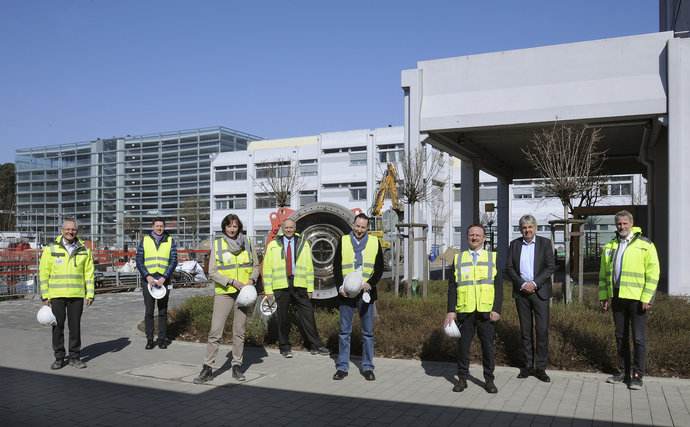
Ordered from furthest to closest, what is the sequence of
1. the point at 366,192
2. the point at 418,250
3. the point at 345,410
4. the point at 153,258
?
the point at 366,192 < the point at 418,250 < the point at 153,258 < the point at 345,410

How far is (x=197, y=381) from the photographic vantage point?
7.16 meters

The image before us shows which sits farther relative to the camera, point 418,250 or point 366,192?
point 366,192

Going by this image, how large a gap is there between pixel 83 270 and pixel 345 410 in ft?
14.9

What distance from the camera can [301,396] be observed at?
6.55 meters

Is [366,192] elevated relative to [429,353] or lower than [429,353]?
elevated

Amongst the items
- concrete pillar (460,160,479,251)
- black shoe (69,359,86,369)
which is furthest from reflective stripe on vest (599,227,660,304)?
concrete pillar (460,160,479,251)

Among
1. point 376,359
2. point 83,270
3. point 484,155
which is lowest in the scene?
point 376,359

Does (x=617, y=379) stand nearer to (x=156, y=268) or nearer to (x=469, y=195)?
(x=156, y=268)

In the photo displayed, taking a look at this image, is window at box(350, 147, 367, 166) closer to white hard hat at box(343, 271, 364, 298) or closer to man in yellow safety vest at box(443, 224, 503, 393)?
white hard hat at box(343, 271, 364, 298)

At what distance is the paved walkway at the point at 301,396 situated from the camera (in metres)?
5.70

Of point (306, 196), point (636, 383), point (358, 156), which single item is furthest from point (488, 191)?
point (636, 383)

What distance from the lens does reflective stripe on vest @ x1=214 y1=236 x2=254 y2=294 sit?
7512mm

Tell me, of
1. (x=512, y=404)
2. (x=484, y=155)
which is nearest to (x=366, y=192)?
(x=484, y=155)

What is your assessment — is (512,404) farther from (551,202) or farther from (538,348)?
(551,202)
